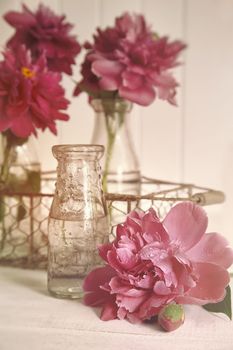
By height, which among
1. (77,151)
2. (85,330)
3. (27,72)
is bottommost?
(85,330)

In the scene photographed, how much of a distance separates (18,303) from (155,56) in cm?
39

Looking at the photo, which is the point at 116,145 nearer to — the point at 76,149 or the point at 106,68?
the point at 106,68

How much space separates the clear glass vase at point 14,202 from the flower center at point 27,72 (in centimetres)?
9

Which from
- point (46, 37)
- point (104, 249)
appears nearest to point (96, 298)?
point (104, 249)

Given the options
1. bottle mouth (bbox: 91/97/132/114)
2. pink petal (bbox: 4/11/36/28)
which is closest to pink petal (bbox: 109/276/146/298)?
bottle mouth (bbox: 91/97/132/114)

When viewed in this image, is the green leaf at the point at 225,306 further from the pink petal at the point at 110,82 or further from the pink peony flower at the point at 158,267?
the pink petal at the point at 110,82

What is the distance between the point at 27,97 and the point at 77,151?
16 cm

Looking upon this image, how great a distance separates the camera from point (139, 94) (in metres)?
0.75

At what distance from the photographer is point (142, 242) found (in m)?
0.51

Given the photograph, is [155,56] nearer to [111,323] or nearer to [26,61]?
[26,61]

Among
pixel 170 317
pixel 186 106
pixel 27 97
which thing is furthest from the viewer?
pixel 186 106

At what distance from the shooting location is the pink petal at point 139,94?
29.2 inches

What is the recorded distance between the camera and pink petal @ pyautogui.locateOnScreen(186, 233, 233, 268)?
52cm

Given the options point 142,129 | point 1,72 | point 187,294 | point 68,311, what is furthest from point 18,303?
point 142,129
